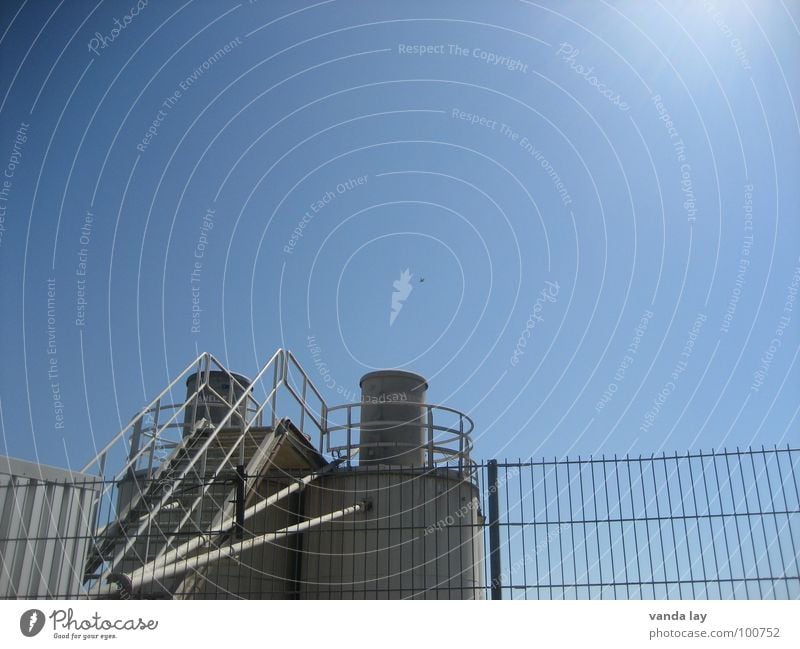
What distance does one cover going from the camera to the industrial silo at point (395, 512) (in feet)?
44.0

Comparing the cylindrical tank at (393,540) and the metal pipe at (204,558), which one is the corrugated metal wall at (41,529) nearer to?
the metal pipe at (204,558)

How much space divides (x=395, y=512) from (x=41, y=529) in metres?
6.38

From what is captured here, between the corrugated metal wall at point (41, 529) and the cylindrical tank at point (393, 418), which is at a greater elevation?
the cylindrical tank at point (393, 418)

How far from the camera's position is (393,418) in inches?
615

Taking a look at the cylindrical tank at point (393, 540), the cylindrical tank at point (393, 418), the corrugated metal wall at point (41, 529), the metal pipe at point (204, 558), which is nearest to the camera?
the corrugated metal wall at point (41, 529)

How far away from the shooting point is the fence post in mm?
10734

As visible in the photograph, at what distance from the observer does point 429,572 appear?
536 inches

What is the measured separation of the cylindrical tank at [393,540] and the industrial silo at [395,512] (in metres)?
0.02
